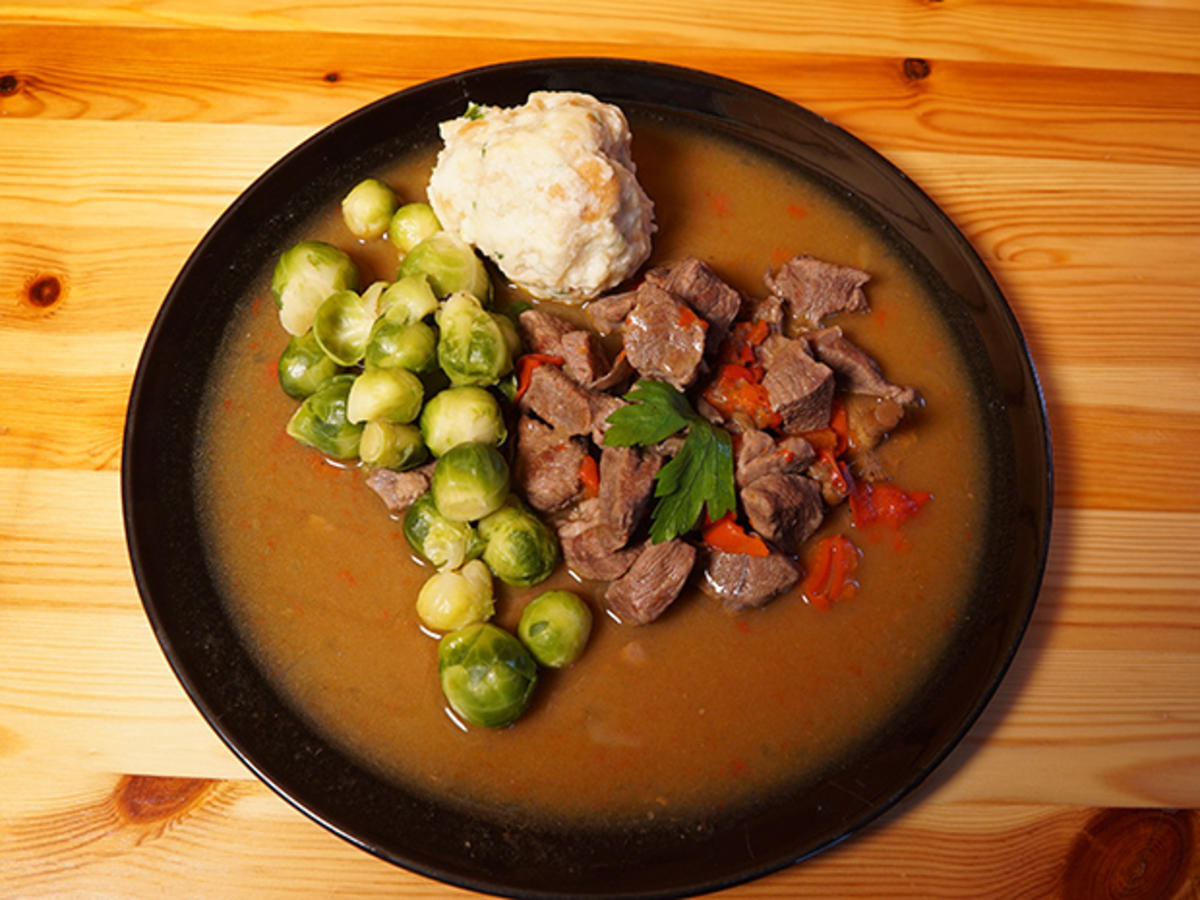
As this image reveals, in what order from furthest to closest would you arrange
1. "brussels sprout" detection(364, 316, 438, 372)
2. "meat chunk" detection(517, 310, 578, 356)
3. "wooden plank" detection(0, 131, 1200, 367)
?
1. "wooden plank" detection(0, 131, 1200, 367)
2. "meat chunk" detection(517, 310, 578, 356)
3. "brussels sprout" detection(364, 316, 438, 372)

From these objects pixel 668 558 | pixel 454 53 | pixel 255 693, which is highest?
pixel 454 53

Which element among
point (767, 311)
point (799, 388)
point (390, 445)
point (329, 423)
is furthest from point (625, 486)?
point (329, 423)

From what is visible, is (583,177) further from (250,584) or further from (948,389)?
(250,584)

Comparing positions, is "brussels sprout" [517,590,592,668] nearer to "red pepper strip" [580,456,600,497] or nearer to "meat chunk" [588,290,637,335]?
"red pepper strip" [580,456,600,497]

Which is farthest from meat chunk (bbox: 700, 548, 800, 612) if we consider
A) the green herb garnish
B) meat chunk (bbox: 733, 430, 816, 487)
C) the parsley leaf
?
the parsley leaf

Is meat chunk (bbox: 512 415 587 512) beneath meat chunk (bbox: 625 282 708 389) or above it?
beneath

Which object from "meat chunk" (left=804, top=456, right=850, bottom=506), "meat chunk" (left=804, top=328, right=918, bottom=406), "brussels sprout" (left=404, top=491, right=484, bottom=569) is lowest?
"brussels sprout" (left=404, top=491, right=484, bottom=569)

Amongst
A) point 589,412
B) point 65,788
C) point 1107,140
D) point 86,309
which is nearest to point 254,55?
point 86,309
